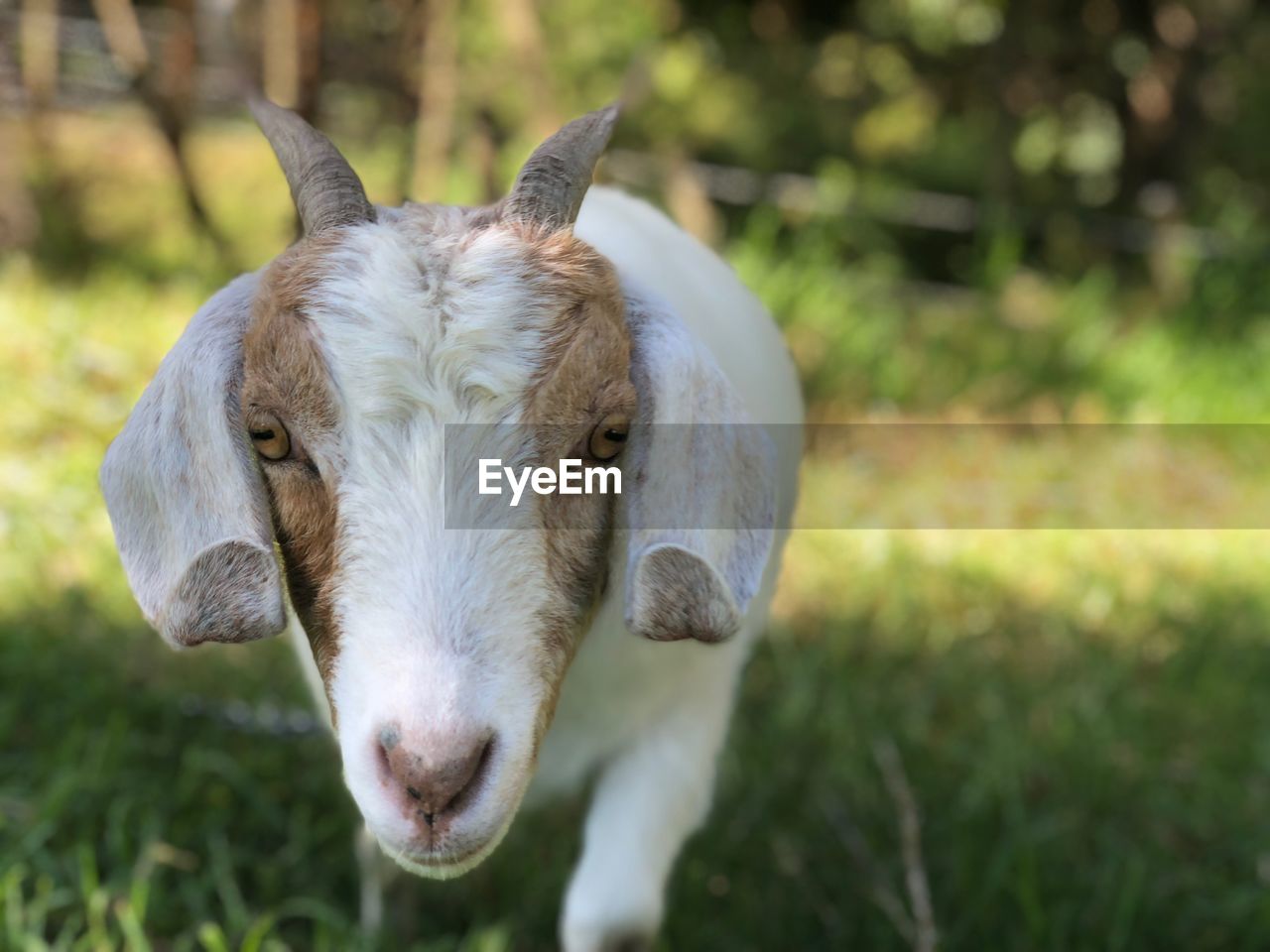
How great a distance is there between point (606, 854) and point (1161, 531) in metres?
3.83

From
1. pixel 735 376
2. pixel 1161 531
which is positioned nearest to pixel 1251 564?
pixel 1161 531

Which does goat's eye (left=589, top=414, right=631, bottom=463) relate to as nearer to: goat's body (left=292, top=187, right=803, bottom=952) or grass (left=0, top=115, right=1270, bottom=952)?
goat's body (left=292, top=187, right=803, bottom=952)

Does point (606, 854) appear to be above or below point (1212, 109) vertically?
above

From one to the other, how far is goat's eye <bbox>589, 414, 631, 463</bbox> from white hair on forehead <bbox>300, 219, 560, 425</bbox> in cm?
12

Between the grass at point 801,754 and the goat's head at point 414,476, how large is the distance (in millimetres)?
1138

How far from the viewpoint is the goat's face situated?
1553 millimetres

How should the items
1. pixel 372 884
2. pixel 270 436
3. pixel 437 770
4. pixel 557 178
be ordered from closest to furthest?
pixel 437 770, pixel 270 436, pixel 557 178, pixel 372 884

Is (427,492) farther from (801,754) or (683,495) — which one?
(801,754)

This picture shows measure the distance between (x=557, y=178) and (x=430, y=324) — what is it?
0.33 metres

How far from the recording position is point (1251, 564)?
5.19m

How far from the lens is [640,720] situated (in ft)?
7.89

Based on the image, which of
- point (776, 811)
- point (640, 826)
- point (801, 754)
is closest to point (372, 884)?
point (640, 826)

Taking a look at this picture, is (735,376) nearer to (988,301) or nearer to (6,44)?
(6,44)

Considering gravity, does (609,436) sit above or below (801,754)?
above
